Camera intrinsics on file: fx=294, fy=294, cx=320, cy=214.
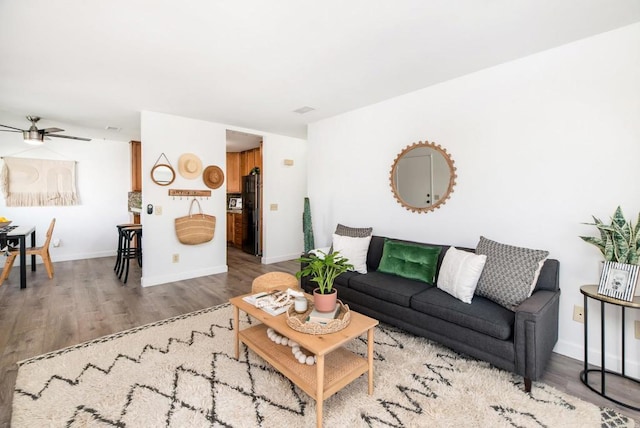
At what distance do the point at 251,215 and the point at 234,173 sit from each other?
1.80 metres

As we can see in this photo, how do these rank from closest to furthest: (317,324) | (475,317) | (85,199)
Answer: (317,324)
(475,317)
(85,199)

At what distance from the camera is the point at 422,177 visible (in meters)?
3.18

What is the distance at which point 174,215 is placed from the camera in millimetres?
4273

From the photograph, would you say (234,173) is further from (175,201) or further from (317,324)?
(317,324)

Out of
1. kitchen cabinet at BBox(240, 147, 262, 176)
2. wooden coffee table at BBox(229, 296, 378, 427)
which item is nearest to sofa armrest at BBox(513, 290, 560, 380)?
wooden coffee table at BBox(229, 296, 378, 427)

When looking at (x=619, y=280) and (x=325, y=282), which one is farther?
(x=325, y=282)

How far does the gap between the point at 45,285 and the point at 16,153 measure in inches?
107

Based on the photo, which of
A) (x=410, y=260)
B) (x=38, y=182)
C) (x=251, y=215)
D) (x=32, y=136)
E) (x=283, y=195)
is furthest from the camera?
(x=251, y=215)

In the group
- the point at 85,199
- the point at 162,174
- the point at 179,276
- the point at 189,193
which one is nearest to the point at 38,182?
the point at 85,199

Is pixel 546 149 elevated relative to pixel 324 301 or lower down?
elevated

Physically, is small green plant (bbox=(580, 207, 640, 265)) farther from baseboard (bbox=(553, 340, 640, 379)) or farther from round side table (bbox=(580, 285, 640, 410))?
baseboard (bbox=(553, 340, 640, 379))

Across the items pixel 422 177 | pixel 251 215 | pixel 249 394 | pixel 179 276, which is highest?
pixel 422 177

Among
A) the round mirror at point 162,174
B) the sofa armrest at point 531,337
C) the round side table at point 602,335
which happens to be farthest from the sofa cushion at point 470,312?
the round mirror at point 162,174

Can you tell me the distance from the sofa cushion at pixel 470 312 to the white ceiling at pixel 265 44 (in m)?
1.97
